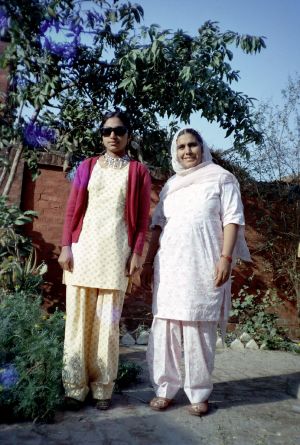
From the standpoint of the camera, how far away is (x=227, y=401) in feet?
9.60

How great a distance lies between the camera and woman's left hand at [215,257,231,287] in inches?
103

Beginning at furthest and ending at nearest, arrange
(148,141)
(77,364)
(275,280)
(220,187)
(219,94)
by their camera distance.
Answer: (275,280)
(148,141)
(219,94)
(220,187)
(77,364)

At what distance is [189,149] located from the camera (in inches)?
111

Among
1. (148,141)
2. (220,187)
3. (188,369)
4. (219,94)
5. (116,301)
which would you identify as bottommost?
(188,369)

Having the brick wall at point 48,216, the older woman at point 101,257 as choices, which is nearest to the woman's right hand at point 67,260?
the older woman at point 101,257

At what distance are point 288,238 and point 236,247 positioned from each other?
3597 millimetres

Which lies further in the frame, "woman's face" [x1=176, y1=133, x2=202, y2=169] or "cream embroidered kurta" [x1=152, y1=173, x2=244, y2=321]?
"woman's face" [x1=176, y1=133, x2=202, y2=169]

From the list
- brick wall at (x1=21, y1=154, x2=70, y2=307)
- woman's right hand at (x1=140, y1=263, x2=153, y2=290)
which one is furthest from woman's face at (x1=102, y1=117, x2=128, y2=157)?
brick wall at (x1=21, y1=154, x2=70, y2=307)

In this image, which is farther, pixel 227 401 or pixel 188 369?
pixel 227 401

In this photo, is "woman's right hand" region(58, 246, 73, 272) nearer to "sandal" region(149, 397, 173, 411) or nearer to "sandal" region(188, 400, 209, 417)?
"sandal" region(149, 397, 173, 411)

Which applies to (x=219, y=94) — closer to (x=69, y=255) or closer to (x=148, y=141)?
(x=148, y=141)

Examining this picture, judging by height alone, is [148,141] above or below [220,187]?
above

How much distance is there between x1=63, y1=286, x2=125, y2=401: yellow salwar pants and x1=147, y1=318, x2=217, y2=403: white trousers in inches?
11.0

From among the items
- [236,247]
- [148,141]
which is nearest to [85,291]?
[236,247]
